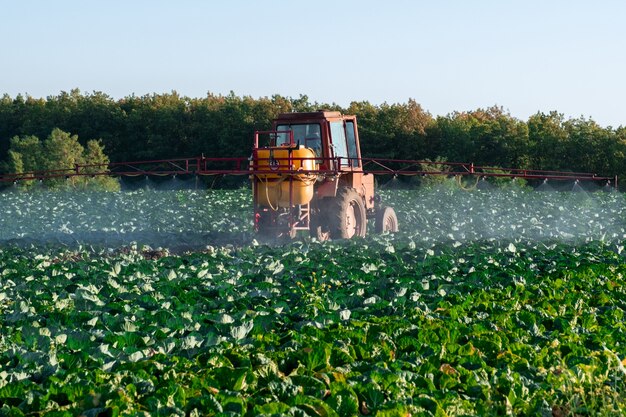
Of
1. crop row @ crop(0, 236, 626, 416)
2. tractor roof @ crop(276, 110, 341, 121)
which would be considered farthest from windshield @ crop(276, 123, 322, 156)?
crop row @ crop(0, 236, 626, 416)

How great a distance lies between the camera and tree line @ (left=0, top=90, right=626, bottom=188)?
154 feet

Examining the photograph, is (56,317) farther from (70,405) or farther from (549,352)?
(549,352)

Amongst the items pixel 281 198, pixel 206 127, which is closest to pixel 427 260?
pixel 281 198

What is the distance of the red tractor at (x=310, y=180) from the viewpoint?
634 inches

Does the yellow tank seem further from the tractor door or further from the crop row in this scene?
the crop row

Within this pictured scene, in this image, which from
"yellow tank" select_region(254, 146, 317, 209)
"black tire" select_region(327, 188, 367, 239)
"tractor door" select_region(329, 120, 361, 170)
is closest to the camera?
"yellow tank" select_region(254, 146, 317, 209)

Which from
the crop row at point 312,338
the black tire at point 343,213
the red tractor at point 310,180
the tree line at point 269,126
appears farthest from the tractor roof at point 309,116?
the tree line at point 269,126

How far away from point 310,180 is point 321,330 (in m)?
8.55

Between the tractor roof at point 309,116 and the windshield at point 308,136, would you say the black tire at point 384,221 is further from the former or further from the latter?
the tractor roof at point 309,116

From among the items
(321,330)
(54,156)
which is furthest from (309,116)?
(54,156)

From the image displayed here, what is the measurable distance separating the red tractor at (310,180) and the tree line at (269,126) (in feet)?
90.7

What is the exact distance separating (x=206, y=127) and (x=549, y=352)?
154ft

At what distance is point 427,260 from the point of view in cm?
1354

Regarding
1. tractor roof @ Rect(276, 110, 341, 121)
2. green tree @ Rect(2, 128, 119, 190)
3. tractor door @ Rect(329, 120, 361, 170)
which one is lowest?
green tree @ Rect(2, 128, 119, 190)
